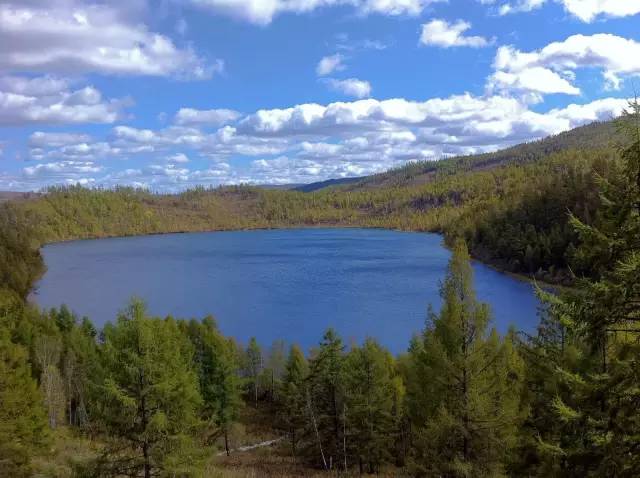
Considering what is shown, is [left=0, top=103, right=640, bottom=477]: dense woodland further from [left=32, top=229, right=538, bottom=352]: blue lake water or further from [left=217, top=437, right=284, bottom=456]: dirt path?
[left=32, top=229, right=538, bottom=352]: blue lake water

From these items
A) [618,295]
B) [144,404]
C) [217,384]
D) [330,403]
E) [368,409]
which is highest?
[618,295]

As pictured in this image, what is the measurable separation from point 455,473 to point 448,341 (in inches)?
158

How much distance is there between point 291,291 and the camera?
350 feet

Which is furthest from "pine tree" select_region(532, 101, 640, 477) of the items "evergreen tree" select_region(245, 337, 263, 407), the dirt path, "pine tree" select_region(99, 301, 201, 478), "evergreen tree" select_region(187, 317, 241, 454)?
"evergreen tree" select_region(245, 337, 263, 407)

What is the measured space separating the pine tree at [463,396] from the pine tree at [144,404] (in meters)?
7.55

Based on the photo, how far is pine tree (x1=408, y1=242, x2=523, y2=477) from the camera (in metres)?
16.5

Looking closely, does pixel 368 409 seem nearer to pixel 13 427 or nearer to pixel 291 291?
Answer: pixel 13 427

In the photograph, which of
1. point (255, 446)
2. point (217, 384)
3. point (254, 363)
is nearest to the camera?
point (217, 384)

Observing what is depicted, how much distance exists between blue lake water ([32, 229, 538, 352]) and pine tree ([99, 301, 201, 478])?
52.0m

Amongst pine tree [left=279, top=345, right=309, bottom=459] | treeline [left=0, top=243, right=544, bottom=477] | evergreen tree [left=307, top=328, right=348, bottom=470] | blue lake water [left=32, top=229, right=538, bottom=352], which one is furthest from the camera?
blue lake water [left=32, top=229, right=538, bottom=352]

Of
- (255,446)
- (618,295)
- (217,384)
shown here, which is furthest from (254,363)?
A: (618,295)

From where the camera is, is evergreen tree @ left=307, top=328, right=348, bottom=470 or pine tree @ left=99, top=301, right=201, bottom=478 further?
evergreen tree @ left=307, top=328, right=348, bottom=470

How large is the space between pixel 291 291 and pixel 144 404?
91.1 meters

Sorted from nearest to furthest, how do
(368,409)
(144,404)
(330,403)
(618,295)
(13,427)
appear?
(618,295)
(144,404)
(13,427)
(368,409)
(330,403)
